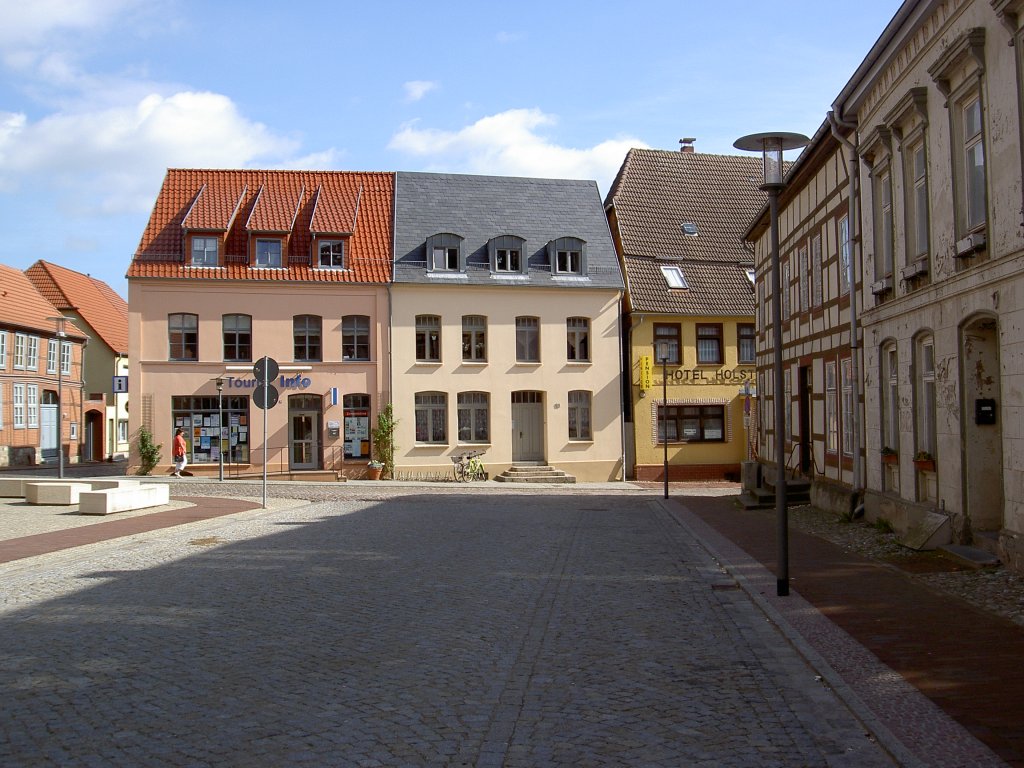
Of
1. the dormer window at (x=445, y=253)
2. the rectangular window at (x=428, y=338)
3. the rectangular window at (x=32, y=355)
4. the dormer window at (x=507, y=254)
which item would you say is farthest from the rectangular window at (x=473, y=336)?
the rectangular window at (x=32, y=355)

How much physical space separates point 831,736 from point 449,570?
6.98 meters

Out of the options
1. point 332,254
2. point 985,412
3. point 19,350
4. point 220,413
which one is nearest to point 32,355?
point 19,350

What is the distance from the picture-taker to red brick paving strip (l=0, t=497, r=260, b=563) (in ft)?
44.3

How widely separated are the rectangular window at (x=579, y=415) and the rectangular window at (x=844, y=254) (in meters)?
17.9

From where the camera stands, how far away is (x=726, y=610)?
374 inches

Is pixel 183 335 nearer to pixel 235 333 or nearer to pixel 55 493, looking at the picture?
pixel 235 333

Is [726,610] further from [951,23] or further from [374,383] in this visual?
[374,383]

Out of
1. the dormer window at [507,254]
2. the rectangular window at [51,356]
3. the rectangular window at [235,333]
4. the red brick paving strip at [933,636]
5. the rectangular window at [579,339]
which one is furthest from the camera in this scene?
the rectangular window at [51,356]

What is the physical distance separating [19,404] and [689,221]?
1260 inches

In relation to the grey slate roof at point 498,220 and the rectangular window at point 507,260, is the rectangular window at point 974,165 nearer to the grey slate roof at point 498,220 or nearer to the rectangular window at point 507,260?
the grey slate roof at point 498,220

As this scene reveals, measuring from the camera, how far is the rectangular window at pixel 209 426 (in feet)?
110

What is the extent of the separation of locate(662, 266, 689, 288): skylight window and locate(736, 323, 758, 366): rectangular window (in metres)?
2.73

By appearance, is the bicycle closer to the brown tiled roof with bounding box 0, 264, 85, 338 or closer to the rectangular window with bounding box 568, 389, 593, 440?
the rectangular window with bounding box 568, 389, 593, 440

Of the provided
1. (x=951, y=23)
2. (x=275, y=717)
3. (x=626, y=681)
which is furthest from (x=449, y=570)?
(x=951, y=23)
